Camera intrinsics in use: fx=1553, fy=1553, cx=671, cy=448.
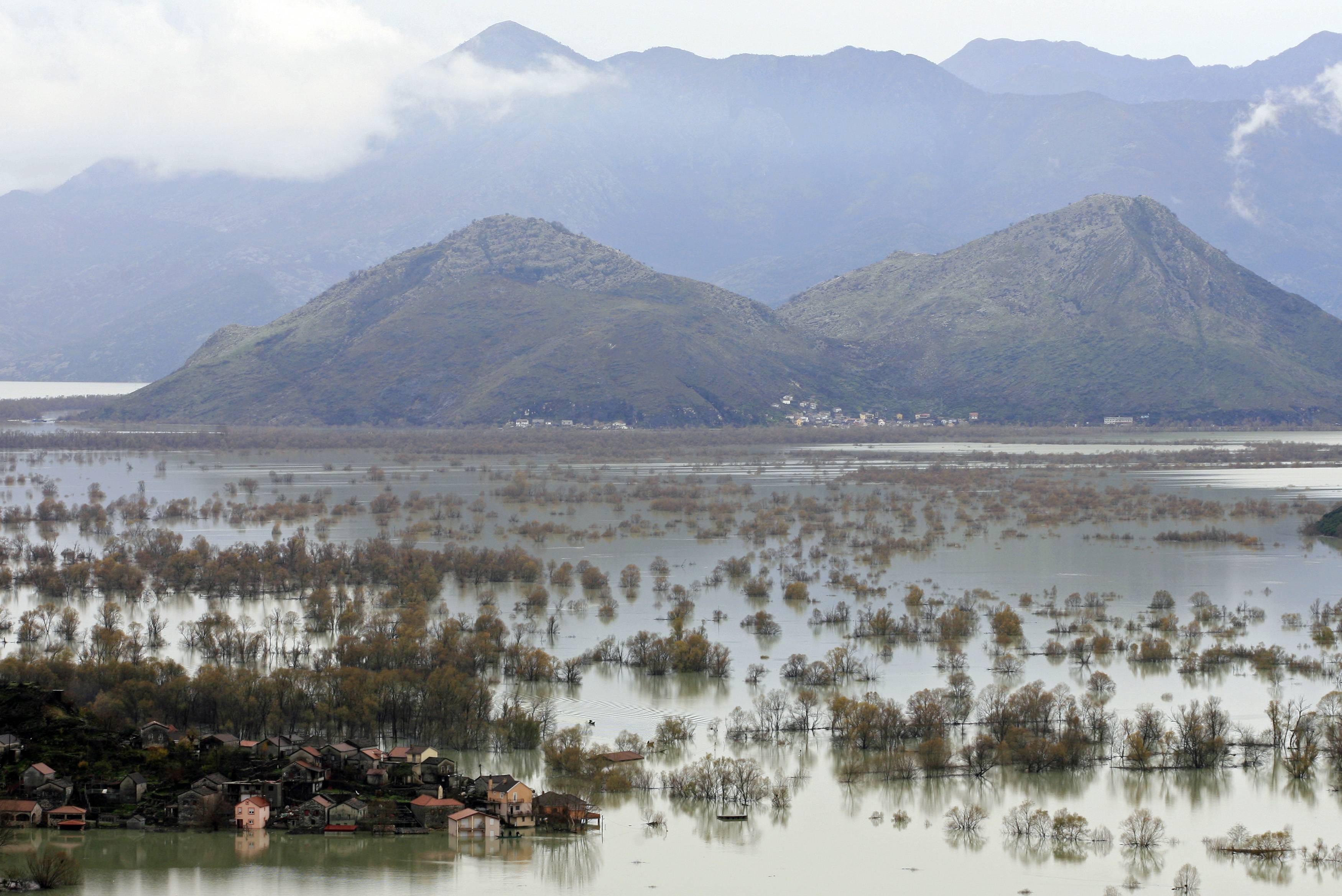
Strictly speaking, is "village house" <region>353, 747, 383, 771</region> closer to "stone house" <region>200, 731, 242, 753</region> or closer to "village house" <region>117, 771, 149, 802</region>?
"stone house" <region>200, 731, 242, 753</region>

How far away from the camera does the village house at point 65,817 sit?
119 ft

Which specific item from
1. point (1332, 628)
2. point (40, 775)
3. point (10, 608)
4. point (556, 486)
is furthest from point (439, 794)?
point (556, 486)

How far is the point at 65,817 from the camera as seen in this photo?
120 feet

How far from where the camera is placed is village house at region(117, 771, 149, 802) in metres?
37.1

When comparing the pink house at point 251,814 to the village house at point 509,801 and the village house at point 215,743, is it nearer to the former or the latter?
the village house at point 215,743

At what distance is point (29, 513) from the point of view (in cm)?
10531

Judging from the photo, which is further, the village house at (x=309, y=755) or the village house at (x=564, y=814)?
the village house at (x=309, y=755)

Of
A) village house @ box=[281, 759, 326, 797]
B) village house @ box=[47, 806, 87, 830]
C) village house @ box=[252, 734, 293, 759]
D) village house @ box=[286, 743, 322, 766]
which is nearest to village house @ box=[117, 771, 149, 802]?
village house @ box=[47, 806, 87, 830]

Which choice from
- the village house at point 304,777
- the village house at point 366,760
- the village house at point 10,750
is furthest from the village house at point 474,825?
the village house at point 10,750

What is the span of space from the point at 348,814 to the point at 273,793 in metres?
2.02

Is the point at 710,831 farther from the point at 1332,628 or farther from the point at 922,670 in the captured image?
the point at 1332,628

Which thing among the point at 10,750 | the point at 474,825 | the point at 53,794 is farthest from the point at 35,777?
the point at 474,825

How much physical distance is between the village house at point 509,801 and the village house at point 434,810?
0.64 meters

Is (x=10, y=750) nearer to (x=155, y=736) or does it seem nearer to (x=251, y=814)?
(x=155, y=736)
